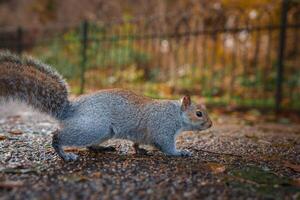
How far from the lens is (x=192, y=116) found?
3.77 meters

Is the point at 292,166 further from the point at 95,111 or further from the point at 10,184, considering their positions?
the point at 10,184

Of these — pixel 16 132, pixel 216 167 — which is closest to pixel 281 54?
pixel 16 132

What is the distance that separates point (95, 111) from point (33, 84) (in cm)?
47

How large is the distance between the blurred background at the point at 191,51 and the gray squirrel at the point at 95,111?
4684 millimetres

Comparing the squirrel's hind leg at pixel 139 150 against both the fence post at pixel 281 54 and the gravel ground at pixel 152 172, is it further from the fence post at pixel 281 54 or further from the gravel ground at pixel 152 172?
the fence post at pixel 281 54

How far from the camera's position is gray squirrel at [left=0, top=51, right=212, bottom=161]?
320cm

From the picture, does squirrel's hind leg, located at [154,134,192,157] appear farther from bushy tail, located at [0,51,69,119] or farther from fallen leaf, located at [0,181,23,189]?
fallen leaf, located at [0,181,23,189]

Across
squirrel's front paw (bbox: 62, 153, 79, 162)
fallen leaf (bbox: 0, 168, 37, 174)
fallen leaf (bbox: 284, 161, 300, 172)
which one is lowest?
fallen leaf (bbox: 284, 161, 300, 172)

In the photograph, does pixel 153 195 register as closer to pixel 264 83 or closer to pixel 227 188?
pixel 227 188

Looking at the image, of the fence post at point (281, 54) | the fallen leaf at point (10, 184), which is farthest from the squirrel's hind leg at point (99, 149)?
the fence post at point (281, 54)

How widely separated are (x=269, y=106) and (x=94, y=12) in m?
8.94

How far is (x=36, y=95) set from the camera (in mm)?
3234

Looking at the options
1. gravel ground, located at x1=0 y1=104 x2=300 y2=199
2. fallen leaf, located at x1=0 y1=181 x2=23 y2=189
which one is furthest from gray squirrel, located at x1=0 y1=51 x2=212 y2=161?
fallen leaf, located at x1=0 y1=181 x2=23 y2=189

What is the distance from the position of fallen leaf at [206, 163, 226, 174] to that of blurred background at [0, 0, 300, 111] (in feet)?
16.5
